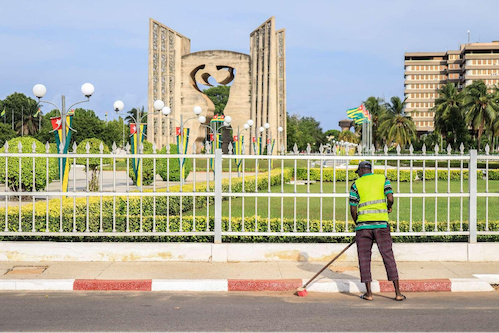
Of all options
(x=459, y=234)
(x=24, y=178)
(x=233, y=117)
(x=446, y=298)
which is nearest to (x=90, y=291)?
(x=446, y=298)

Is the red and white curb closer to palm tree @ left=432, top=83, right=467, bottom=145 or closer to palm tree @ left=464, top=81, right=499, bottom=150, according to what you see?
palm tree @ left=464, top=81, right=499, bottom=150

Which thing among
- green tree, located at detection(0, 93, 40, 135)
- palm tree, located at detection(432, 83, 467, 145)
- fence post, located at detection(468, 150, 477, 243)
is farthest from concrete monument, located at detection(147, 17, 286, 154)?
fence post, located at detection(468, 150, 477, 243)

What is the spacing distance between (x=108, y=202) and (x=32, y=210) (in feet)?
5.88

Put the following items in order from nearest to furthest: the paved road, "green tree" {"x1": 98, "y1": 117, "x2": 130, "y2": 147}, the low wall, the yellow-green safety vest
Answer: the paved road → the yellow-green safety vest → the low wall → "green tree" {"x1": 98, "y1": 117, "x2": 130, "y2": 147}

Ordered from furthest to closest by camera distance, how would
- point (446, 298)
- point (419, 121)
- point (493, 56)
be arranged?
point (419, 121), point (493, 56), point (446, 298)

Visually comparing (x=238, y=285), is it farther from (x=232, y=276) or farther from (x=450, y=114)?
(x=450, y=114)

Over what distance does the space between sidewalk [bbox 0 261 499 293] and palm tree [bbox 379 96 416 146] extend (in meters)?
70.2

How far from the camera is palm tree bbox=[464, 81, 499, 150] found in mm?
59875

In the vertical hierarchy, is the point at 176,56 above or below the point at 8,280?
above

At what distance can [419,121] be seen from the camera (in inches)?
4481

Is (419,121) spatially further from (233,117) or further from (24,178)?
(24,178)

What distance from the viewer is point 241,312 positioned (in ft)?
20.1

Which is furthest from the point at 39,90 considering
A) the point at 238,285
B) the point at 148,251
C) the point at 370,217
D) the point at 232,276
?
the point at 370,217

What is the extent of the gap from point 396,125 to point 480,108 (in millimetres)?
17351
